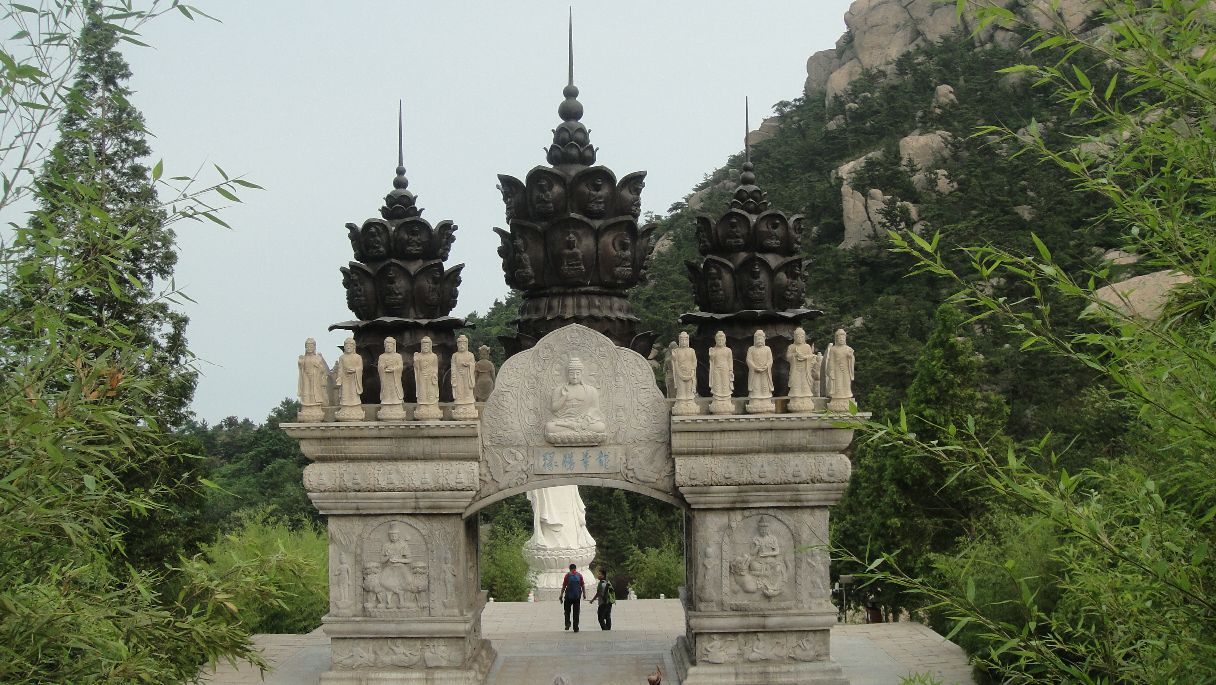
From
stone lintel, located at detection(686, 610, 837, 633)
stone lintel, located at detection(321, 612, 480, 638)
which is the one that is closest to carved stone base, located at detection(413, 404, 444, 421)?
stone lintel, located at detection(321, 612, 480, 638)

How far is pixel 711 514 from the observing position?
10.8 metres

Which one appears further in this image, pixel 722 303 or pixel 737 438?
pixel 722 303

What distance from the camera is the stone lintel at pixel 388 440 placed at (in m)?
10.6

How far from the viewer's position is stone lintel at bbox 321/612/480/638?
10609 millimetres

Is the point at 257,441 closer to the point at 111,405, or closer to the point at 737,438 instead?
the point at 737,438

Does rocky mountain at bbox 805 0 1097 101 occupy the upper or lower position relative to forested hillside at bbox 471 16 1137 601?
upper

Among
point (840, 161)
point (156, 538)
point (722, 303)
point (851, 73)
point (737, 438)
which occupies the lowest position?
point (156, 538)

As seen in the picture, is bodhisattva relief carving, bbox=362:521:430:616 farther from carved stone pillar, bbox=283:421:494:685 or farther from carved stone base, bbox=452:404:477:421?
carved stone base, bbox=452:404:477:421

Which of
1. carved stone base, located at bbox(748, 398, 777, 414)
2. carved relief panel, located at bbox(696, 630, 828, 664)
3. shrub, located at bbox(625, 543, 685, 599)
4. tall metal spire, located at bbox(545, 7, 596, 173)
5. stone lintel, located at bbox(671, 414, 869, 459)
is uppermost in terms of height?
tall metal spire, located at bbox(545, 7, 596, 173)

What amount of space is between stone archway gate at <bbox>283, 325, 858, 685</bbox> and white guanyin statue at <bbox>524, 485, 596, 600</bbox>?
7817mm

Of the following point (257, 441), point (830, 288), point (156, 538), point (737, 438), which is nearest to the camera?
point (737, 438)

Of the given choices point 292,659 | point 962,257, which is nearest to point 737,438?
point 292,659

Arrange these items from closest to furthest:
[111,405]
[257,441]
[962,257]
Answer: [111,405] → [962,257] → [257,441]

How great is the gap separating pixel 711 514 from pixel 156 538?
23.4 ft
